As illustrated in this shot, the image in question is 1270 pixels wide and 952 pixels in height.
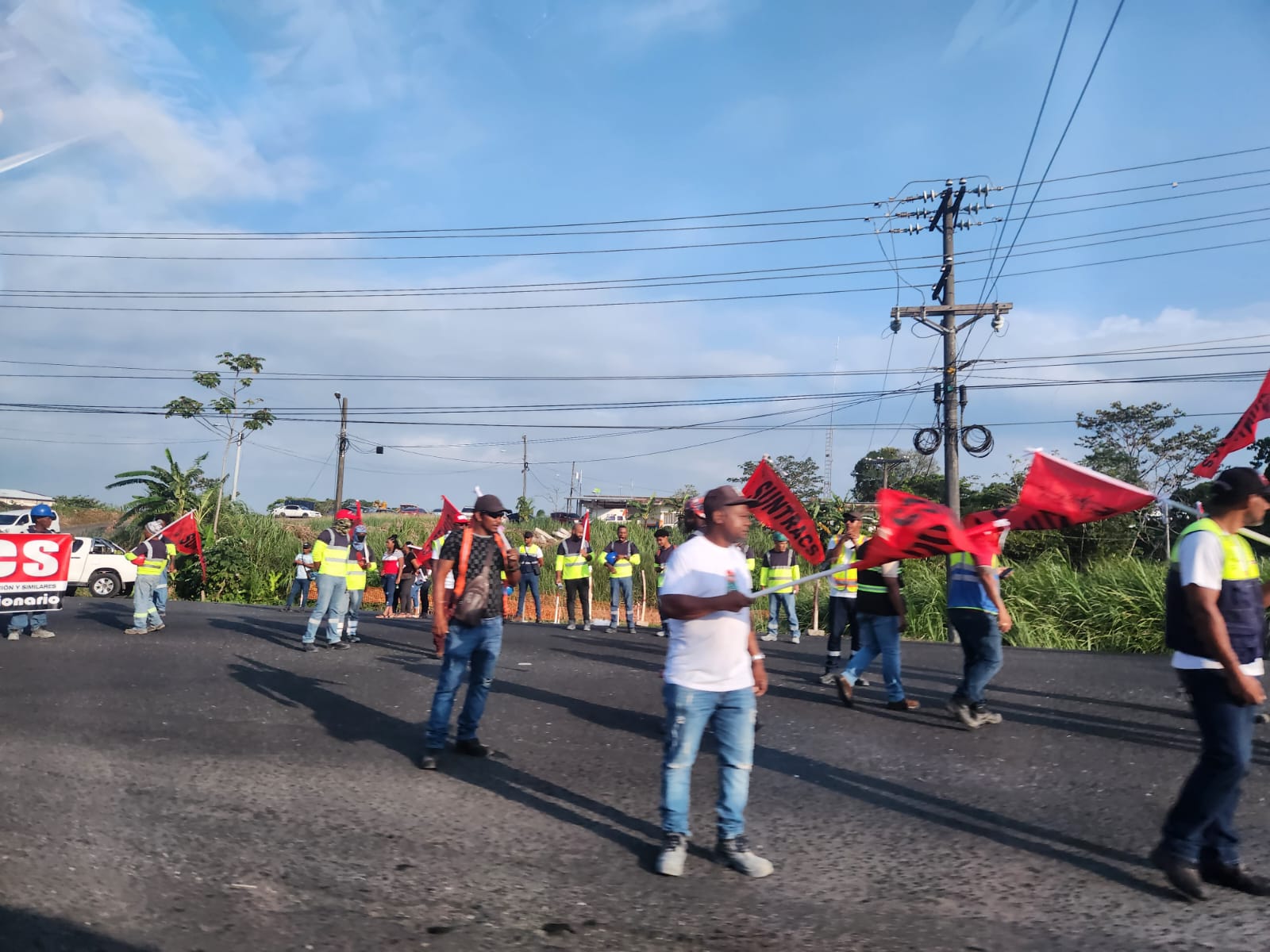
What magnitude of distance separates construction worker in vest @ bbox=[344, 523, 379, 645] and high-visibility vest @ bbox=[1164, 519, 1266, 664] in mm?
9800

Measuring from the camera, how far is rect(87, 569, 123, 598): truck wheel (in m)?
22.3

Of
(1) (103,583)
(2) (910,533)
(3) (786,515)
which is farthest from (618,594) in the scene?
(1) (103,583)

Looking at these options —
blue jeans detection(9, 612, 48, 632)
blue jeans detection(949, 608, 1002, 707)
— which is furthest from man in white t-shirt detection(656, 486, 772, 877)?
blue jeans detection(9, 612, 48, 632)

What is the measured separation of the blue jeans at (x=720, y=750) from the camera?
436 centimetres

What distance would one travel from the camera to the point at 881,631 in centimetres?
824

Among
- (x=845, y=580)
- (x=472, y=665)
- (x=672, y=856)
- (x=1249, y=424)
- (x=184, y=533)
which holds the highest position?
(x=1249, y=424)

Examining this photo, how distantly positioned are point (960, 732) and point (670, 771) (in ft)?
13.1

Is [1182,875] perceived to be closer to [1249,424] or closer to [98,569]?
[1249,424]

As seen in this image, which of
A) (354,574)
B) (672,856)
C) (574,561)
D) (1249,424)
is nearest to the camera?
(672,856)

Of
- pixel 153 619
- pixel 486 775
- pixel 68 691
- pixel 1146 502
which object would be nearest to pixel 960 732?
pixel 1146 502

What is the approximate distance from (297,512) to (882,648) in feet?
162

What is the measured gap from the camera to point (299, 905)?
3.88 m

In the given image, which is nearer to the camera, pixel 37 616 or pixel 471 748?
pixel 471 748

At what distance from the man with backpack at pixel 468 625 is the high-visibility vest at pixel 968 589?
3.54 metres
